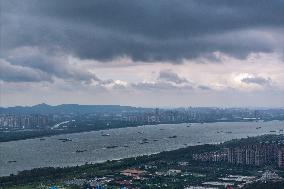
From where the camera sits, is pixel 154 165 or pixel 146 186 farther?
pixel 154 165

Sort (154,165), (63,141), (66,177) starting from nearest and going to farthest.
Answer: (66,177) → (154,165) → (63,141)

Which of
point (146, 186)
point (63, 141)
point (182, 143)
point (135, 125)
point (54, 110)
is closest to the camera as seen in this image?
point (146, 186)

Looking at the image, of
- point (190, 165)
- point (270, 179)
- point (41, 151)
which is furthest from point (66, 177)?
point (41, 151)

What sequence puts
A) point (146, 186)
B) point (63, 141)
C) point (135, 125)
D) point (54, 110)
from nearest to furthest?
1. point (146, 186)
2. point (63, 141)
3. point (135, 125)
4. point (54, 110)

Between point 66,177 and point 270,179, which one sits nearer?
point 270,179

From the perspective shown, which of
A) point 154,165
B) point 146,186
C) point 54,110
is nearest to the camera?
point 146,186

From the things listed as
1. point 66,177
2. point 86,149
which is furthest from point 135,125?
point 66,177

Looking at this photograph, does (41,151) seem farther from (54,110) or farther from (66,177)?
(54,110)

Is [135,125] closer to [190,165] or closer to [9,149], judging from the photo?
[9,149]
